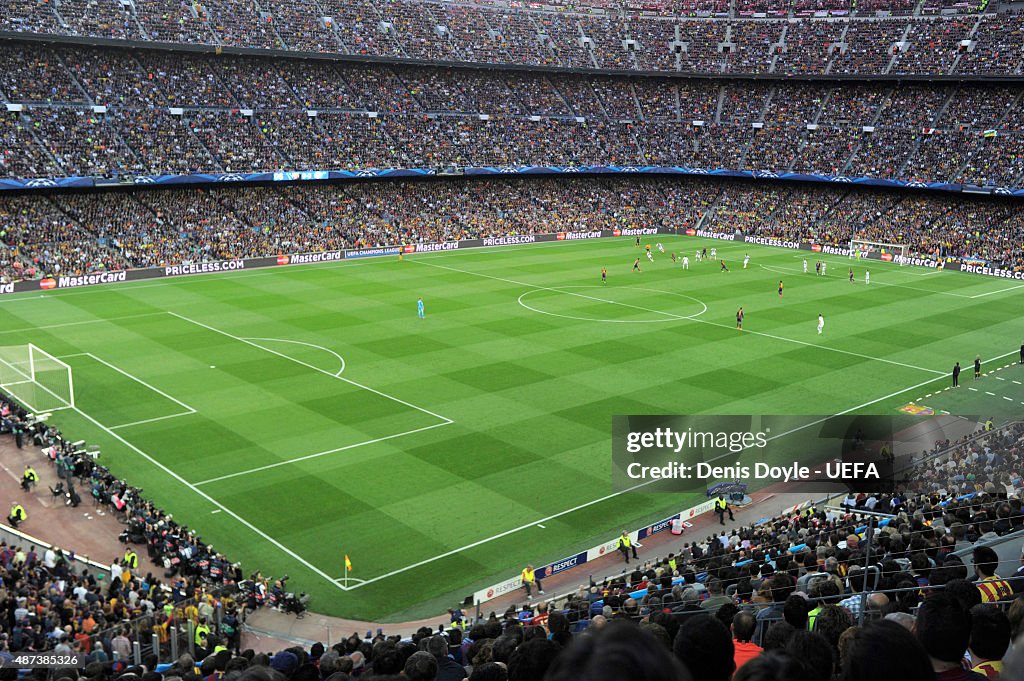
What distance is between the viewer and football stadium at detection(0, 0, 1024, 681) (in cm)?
1602

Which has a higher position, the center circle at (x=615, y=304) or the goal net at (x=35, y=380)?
the center circle at (x=615, y=304)

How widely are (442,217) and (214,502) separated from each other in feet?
198

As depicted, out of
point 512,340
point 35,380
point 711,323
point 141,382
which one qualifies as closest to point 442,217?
point 711,323

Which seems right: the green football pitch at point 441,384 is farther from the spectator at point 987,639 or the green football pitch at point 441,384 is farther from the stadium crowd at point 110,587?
the spectator at point 987,639

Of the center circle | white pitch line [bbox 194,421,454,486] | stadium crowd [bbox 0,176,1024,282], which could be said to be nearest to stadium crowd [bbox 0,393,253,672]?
white pitch line [bbox 194,421,454,486]

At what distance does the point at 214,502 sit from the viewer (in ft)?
98.4

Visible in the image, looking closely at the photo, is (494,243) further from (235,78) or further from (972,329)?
(972,329)

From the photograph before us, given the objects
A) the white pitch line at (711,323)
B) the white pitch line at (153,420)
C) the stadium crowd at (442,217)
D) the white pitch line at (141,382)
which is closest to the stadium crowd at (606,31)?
the stadium crowd at (442,217)

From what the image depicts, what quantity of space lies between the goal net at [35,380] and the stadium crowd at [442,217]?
2230cm

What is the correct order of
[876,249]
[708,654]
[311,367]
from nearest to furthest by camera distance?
[708,654] → [311,367] → [876,249]

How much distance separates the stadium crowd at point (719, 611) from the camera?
4191mm

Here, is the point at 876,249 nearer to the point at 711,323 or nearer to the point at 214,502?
the point at 711,323

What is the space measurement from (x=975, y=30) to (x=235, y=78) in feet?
237

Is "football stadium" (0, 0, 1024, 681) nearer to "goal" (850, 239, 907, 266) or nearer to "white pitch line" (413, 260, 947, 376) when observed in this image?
"white pitch line" (413, 260, 947, 376)
